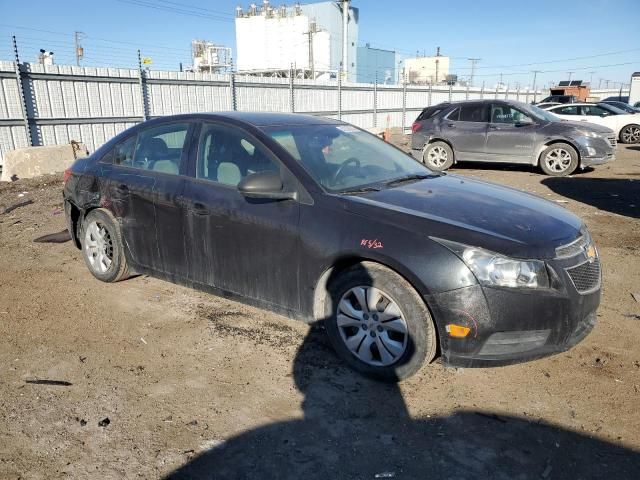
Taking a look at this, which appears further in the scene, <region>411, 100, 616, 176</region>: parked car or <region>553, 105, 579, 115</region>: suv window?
<region>553, 105, 579, 115</region>: suv window

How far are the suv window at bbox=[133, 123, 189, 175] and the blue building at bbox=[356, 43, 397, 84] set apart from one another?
53.4m

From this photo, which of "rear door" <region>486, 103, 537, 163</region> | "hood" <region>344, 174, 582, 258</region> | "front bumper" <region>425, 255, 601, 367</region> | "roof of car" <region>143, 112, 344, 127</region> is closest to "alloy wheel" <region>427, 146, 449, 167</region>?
"rear door" <region>486, 103, 537, 163</region>

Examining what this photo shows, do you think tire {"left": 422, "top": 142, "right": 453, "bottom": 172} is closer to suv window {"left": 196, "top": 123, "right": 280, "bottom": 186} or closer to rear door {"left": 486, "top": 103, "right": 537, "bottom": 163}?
rear door {"left": 486, "top": 103, "right": 537, "bottom": 163}

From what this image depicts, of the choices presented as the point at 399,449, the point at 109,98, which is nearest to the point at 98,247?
the point at 399,449

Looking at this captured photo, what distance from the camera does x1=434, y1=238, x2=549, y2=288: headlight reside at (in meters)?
2.89

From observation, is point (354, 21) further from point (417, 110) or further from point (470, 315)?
point (470, 315)

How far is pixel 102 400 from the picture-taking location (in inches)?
122

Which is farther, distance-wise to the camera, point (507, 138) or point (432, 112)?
point (432, 112)

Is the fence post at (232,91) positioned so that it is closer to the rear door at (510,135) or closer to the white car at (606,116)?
the rear door at (510,135)

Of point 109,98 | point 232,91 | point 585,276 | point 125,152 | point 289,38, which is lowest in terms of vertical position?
point 585,276

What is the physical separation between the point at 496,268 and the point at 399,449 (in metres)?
1.12

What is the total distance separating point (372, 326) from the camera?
3.23 metres

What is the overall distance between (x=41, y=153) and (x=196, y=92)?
20.4 feet

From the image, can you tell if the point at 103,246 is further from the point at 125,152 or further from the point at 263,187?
the point at 263,187
